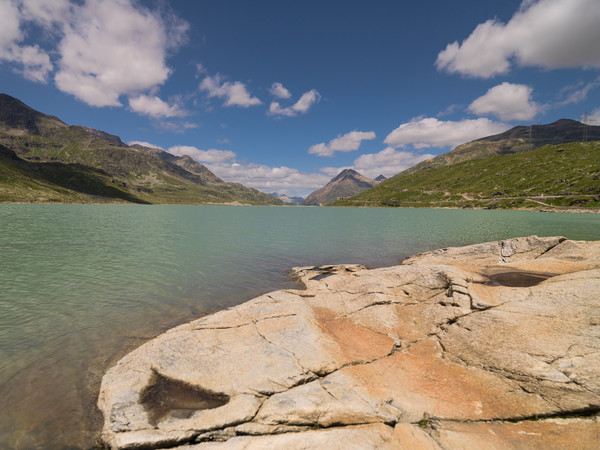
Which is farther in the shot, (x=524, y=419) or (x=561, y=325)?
(x=561, y=325)

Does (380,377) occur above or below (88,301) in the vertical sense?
above

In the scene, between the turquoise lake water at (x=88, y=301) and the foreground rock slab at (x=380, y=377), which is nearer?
the foreground rock slab at (x=380, y=377)

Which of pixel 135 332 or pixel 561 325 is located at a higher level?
pixel 561 325

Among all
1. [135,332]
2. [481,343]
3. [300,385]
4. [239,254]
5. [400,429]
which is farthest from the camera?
[239,254]

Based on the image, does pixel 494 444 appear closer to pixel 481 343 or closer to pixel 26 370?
pixel 481 343

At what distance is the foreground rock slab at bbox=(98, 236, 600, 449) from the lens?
8.44 meters

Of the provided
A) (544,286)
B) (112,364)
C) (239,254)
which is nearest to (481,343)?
(544,286)

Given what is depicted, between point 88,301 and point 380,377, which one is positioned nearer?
point 380,377

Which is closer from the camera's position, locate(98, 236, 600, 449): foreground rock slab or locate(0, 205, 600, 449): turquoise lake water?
locate(98, 236, 600, 449): foreground rock slab

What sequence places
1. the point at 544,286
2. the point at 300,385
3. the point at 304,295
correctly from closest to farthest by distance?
the point at 300,385
the point at 544,286
the point at 304,295

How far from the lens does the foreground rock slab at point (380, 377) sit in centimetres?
844

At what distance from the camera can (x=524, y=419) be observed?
876 centimetres

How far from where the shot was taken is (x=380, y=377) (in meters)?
11.1

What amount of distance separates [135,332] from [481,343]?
20.6m
